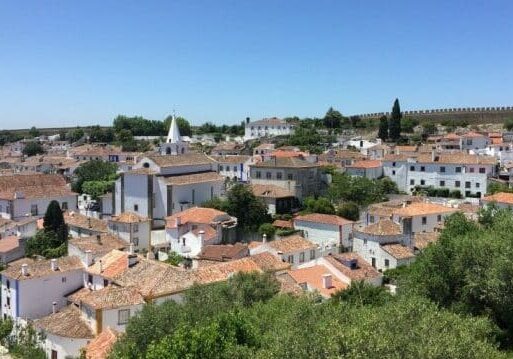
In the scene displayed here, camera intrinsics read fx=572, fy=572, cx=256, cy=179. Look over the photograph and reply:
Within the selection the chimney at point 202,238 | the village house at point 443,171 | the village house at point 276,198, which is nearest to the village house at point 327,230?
the village house at point 276,198

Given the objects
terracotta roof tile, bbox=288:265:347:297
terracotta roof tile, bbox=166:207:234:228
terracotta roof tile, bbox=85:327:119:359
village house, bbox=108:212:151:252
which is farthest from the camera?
village house, bbox=108:212:151:252

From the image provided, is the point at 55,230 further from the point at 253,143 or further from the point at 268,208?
the point at 253,143

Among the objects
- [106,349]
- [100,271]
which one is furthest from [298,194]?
[106,349]

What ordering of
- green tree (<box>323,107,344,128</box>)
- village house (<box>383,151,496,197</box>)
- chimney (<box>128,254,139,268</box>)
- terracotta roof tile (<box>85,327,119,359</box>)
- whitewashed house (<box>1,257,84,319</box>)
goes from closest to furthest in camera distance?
terracotta roof tile (<box>85,327,119,359</box>) → whitewashed house (<box>1,257,84,319</box>) → chimney (<box>128,254,139,268</box>) → village house (<box>383,151,496,197</box>) → green tree (<box>323,107,344,128</box>)

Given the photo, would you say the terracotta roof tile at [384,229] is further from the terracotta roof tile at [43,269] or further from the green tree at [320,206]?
the terracotta roof tile at [43,269]

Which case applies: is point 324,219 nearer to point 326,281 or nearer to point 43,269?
point 326,281

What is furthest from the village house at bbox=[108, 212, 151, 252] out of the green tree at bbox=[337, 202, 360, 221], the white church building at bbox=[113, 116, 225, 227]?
the green tree at bbox=[337, 202, 360, 221]

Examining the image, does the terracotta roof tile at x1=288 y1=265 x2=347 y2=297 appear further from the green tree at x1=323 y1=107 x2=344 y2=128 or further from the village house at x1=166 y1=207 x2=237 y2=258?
the green tree at x1=323 y1=107 x2=344 y2=128
